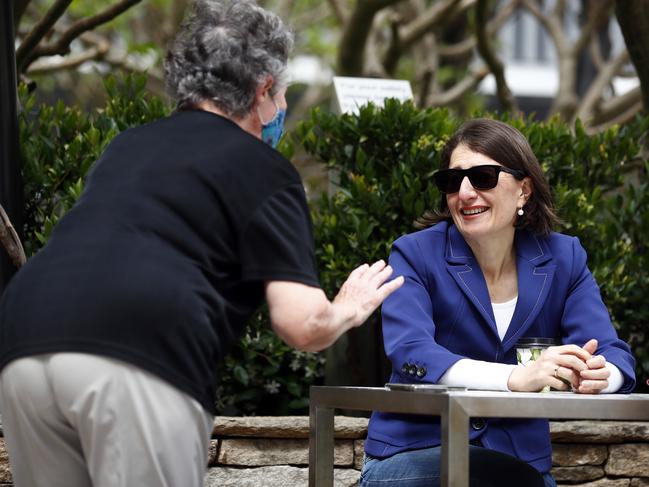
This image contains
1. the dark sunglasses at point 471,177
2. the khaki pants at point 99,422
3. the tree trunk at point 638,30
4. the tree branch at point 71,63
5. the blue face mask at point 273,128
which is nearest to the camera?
the khaki pants at point 99,422

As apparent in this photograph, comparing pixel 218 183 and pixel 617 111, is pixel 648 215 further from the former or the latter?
pixel 617 111

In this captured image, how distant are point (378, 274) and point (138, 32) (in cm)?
1368

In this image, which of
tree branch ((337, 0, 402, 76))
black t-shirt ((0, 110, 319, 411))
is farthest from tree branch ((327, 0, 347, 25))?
black t-shirt ((0, 110, 319, 411))

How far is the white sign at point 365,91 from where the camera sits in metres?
5.79

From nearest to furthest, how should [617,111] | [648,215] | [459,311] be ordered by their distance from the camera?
[459,311] < [648,215] < [617,111]

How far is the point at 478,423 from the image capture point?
3406mm

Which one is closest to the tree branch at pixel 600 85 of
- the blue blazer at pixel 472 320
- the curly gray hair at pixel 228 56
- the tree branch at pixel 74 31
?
the tree branch at pixel 74 31

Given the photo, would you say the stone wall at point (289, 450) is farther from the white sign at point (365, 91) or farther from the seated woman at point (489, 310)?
the white sign at point (365, 91)

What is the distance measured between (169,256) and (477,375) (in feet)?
3.81

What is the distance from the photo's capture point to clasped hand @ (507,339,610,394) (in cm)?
322

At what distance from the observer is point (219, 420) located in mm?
4734

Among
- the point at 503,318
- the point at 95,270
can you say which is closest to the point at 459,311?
the point at 503,318

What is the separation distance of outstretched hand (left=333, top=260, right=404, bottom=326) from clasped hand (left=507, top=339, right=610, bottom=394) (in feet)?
2.04

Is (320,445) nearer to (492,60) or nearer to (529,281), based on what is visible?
(529,281)
